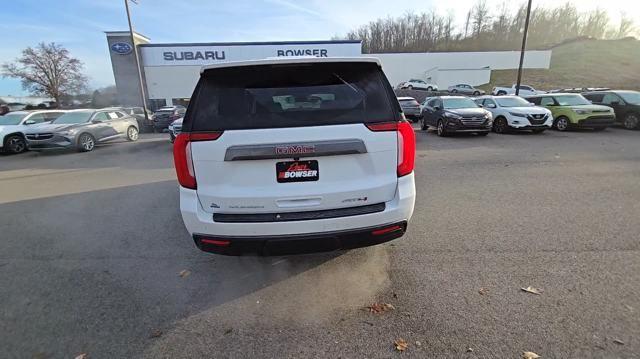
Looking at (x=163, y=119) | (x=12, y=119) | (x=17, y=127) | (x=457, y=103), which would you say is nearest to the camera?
(x=17, y=127)

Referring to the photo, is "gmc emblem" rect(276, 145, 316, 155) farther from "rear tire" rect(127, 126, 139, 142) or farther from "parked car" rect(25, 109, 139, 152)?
"rear tire" rect(127, 126, 139, 142)

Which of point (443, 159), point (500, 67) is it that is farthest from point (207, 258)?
point (500, 67)

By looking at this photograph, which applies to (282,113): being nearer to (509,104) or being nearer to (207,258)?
(207,258)

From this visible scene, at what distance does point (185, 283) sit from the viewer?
321cm

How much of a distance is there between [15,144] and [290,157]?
52.2ft

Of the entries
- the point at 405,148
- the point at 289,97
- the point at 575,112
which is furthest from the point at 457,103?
the point at 289,97

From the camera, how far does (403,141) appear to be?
2643mm

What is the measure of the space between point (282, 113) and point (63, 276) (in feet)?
10.0

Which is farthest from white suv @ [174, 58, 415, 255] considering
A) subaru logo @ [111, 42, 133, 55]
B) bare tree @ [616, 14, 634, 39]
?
bare tree @ [616, 14, 634, 39]

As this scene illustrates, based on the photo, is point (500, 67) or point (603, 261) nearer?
point (603, 261)

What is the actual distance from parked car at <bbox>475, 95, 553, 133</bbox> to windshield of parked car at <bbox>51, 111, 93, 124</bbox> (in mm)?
17219

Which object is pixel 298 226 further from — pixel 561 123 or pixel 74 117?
pixel 561 123

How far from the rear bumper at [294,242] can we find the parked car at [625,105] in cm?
1702

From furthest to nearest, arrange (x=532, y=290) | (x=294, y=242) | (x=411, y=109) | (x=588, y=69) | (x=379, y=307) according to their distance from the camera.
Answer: (x=588, y=69) < (x=411, y=109) < (x=532, y=290) < (x=379, y=307) < (x=294, y=242)
